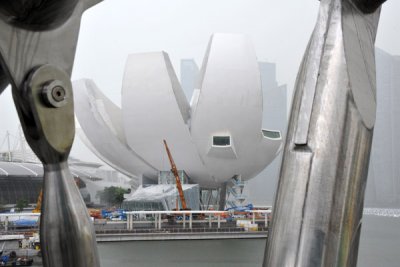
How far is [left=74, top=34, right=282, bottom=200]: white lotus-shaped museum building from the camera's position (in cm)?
2950

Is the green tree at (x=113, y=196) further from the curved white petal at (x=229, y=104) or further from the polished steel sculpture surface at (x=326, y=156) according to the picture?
the polished steel sculpture surface at (x=326, y=156)

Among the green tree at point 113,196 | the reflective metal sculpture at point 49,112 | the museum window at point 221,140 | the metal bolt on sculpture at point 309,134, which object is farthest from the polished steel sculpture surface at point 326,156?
the green tree at point 113,196

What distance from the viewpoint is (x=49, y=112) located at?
1951 millimetres

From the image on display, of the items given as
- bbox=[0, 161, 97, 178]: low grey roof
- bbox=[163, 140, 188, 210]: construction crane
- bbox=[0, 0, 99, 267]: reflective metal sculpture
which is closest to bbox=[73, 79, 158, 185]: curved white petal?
bbox=[163, 140, 188, 210]: construction crane

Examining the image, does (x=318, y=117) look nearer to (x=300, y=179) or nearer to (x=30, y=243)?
(x=300, y=179)

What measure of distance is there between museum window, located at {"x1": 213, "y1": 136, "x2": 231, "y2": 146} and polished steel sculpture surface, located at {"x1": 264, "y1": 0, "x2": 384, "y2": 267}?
2953 cm

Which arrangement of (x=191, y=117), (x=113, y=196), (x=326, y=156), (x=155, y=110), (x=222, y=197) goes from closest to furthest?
(x=326, y=156) → (x=155, y=110) → (x=191, y=117) → (x=222, y=197) → (x=113, y=196)

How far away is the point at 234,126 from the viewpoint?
3069cm

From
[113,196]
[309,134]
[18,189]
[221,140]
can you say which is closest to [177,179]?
[221,140]

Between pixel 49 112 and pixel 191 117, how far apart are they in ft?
98.0

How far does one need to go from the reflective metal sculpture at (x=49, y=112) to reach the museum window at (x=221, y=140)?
29.2 metres

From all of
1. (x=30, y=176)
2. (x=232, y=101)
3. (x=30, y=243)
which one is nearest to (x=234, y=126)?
(x=232, y=101)

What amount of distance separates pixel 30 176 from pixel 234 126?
920 inches

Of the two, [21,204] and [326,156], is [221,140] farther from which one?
[326,156]
